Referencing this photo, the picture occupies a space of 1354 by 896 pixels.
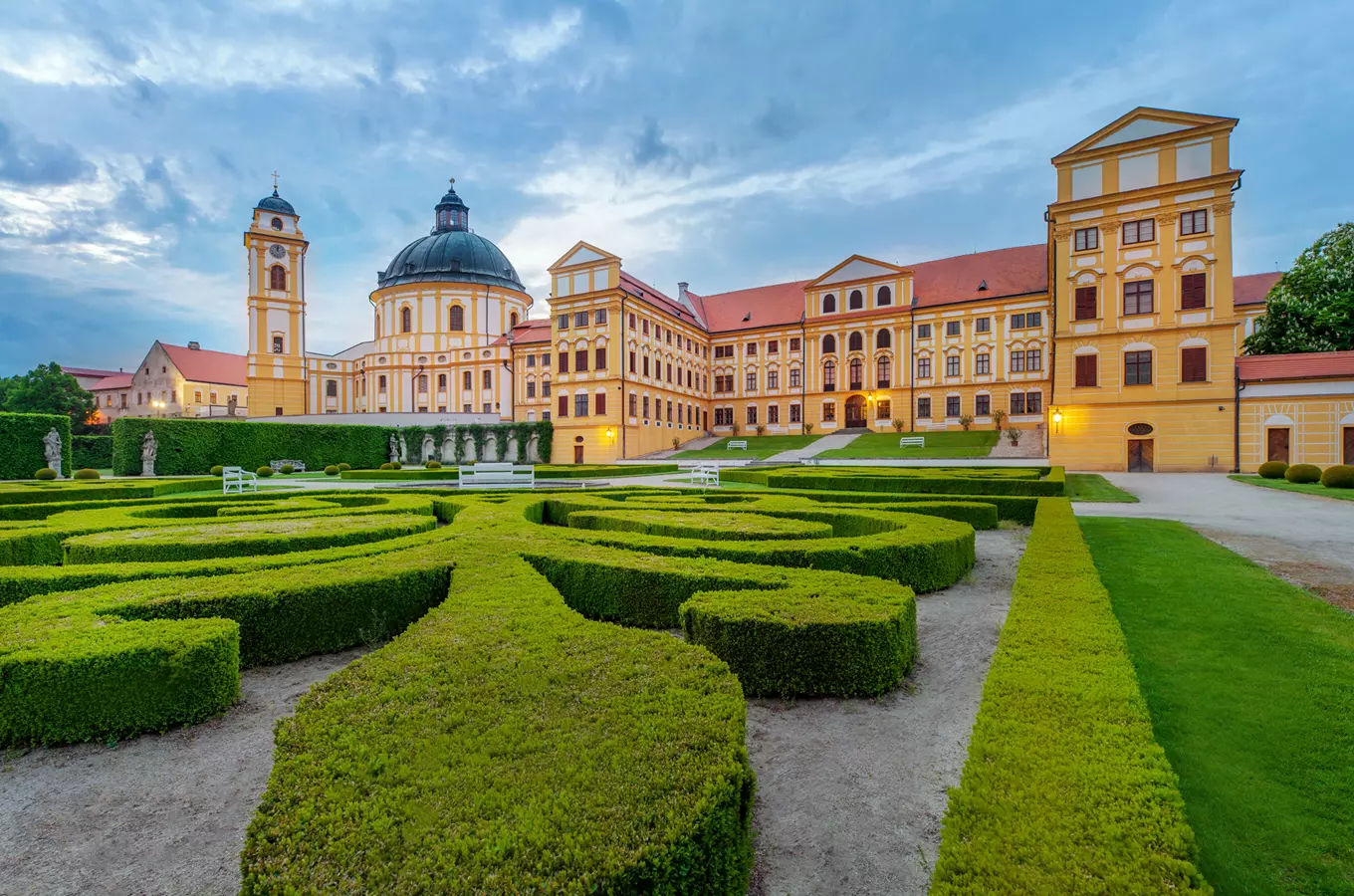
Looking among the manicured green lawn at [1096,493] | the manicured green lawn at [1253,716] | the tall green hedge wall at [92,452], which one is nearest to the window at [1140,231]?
the manicured green lawn at [1096,493]

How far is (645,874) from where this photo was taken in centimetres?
176

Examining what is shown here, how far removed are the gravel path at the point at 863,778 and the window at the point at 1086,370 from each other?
1120 inches

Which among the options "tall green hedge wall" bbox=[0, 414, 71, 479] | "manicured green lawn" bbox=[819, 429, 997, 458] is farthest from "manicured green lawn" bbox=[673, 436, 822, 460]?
"tall green hedge wall" bbox=[0, 414, 71, 479]

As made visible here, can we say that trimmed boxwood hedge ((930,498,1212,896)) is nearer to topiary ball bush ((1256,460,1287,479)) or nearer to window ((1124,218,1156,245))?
topiary ball bush ((1256,460,1287,479))

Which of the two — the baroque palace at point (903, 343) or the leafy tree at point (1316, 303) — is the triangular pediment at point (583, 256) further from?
the leafy tree at point (1316, 303)

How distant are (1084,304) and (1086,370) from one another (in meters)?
3.06

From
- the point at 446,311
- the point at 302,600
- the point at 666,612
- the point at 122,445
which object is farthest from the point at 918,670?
the point at 446,311

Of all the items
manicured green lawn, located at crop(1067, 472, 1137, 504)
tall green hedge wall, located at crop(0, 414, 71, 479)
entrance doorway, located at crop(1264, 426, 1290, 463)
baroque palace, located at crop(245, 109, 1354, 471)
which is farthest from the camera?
baroque palace, located at crop(245, 109, 1354, 471)

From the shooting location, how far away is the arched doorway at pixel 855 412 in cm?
4638

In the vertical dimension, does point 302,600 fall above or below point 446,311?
below

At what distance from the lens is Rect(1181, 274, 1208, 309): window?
86.7 ft

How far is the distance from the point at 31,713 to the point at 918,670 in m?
5.31

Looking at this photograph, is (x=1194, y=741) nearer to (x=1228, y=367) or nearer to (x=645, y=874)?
(x=645, y=874)

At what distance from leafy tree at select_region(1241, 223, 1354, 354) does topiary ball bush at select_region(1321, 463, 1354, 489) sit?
16234 millimetres
